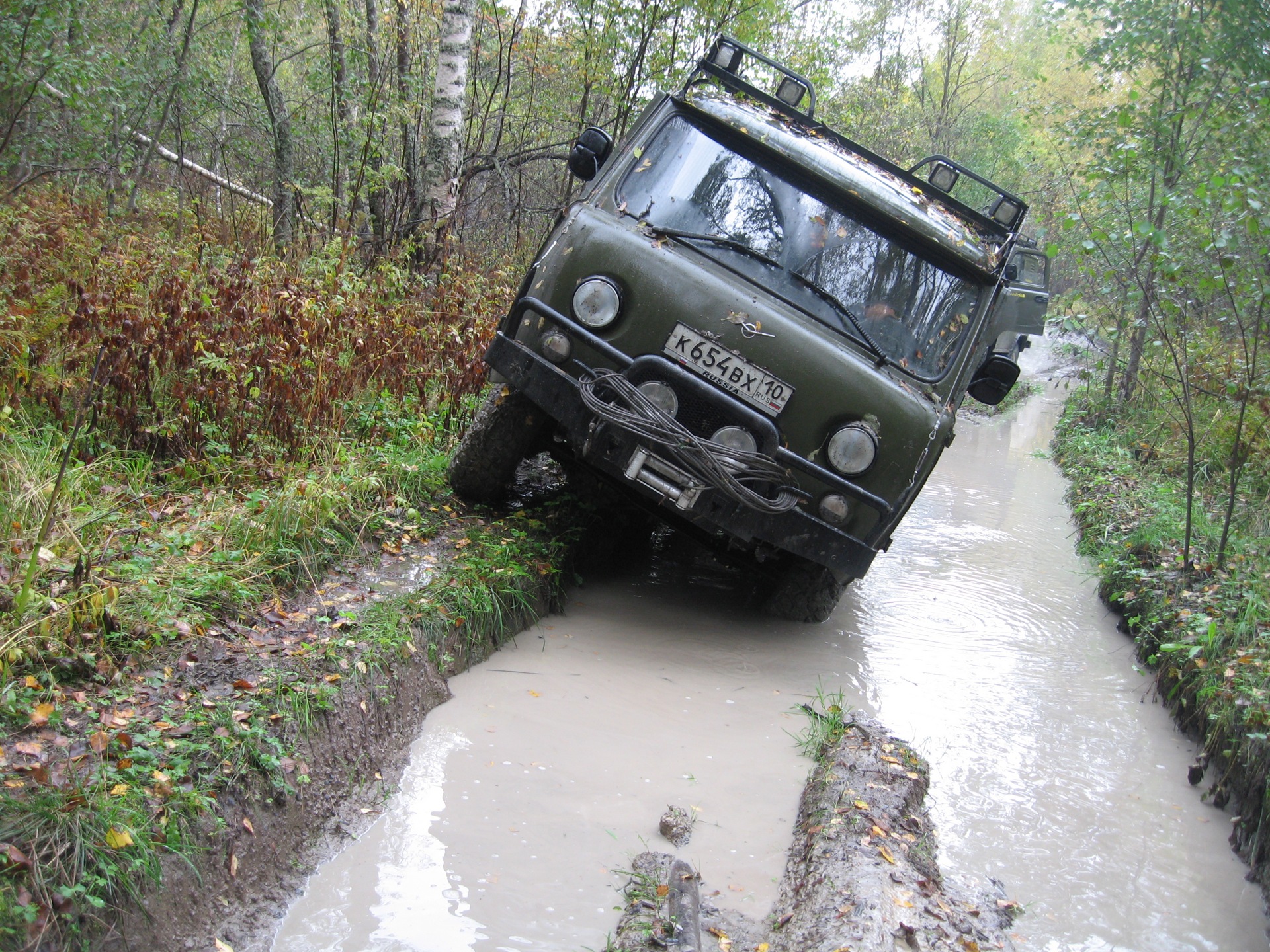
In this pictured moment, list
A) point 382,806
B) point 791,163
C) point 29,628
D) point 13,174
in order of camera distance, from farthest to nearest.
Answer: point 13,174
point 791,163
point 382,806
point 29,628

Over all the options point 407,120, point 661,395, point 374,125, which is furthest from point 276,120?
point 661,395

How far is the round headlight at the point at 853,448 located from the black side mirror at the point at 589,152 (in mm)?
1853

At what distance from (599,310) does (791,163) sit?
1312 mm

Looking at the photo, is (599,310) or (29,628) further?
(599,310)

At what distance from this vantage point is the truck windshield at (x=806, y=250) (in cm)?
433

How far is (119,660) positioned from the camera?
279 centimetres

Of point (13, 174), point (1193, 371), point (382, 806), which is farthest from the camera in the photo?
point (1193, 371)

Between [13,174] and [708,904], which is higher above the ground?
[708,904]

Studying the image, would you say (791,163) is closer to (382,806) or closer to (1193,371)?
(382,806)

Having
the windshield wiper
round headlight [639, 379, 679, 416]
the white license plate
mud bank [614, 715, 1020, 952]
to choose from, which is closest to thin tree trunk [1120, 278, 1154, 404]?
the windshield wiper

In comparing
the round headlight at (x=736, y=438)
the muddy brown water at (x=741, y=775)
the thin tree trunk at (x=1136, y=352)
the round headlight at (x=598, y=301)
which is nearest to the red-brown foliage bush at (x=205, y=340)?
the round headlight at (x=598, y=301)

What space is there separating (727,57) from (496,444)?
2.58 m

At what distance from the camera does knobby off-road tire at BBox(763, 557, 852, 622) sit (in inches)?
193

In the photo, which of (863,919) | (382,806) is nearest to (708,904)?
(863,919)
